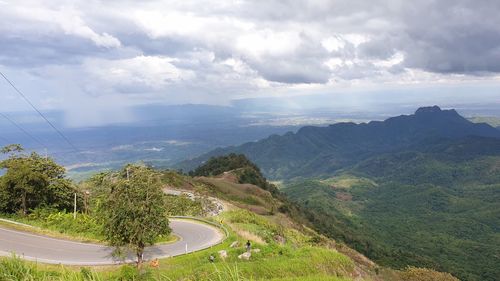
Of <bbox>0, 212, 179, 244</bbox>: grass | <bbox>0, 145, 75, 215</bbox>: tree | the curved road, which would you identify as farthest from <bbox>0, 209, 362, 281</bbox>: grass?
<bbox>0, 145, 75, 215</bbox>: tree

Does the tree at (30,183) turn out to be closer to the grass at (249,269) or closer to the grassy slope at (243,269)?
the grassy slope at (243,269)

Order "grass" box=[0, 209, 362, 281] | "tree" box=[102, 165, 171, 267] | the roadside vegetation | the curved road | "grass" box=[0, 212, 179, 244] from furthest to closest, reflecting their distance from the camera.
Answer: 1. "grass" box=[0, 212, 179, 244]
2. the curved road
3. "tree" box=[102, 165, 171, 267]
4. the roadside vegetation
5. "grass" box=[0, 209, 362, 281]

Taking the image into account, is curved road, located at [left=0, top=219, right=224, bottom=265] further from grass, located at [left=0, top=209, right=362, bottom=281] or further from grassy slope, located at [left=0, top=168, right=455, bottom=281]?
grass, located at [left=0, top=209, right=362, bottom=281]

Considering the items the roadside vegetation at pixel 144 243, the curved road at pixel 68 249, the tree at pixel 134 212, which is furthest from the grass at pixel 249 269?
the curved road at pixel 68 249

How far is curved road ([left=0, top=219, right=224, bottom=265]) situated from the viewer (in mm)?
27781

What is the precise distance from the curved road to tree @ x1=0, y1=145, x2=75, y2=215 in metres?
5.02

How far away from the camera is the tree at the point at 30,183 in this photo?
36.9m

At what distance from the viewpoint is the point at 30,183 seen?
37.2 meters

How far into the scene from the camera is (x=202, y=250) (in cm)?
3238

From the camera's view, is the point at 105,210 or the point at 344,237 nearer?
the point at 105,210

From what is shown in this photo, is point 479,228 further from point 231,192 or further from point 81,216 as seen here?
point 81,216

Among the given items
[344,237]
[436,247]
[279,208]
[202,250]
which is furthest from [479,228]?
[202,250]

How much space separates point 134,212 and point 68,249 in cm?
1045

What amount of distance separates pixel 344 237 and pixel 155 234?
8891cm
